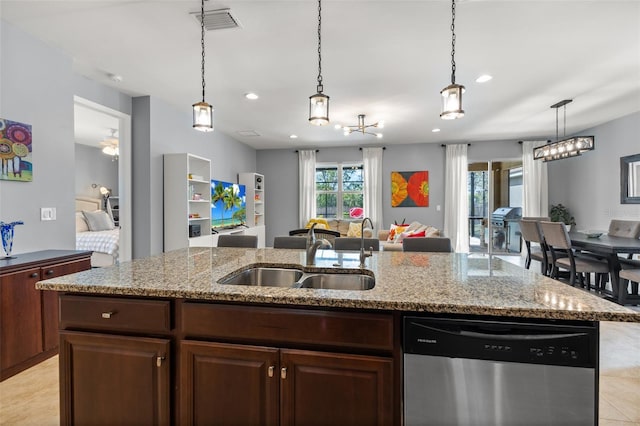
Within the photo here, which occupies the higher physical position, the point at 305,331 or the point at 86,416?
the point at 305,331

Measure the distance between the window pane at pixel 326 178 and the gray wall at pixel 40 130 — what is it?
5.48 m

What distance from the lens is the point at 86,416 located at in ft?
4.73

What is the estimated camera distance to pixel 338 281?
5.94 ft

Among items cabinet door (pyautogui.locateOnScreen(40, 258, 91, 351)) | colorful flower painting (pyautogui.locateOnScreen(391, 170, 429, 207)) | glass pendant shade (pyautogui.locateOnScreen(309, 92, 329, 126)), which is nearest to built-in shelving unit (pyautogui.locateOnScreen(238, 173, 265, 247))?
colorful flower painting (pyautogui.locateOnScreen(391, 170, 429, 207))

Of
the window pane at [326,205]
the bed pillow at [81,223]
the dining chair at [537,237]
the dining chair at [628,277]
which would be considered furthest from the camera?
the window pane at [326,205]

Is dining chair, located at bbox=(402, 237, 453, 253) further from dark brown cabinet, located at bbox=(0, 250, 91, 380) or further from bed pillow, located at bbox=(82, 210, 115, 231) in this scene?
bed pillow, located at bbox=(82, 210, 115, 231)

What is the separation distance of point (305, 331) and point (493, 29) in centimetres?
279

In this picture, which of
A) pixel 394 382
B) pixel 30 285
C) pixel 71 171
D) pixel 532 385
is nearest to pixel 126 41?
pixel 71 171

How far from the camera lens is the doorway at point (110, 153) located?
413cm

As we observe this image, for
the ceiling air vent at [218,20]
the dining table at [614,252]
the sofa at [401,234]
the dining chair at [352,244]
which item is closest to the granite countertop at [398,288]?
the dining chair at [352,244]

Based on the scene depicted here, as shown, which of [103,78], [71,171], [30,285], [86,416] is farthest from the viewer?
[103,78]

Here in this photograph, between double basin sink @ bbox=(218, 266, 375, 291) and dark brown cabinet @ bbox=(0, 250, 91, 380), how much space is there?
1.76 metres

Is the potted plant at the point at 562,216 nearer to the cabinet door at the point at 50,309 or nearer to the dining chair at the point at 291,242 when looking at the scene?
the dining chair at the point at 291,242

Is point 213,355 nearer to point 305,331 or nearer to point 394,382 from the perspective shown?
point 305,331
